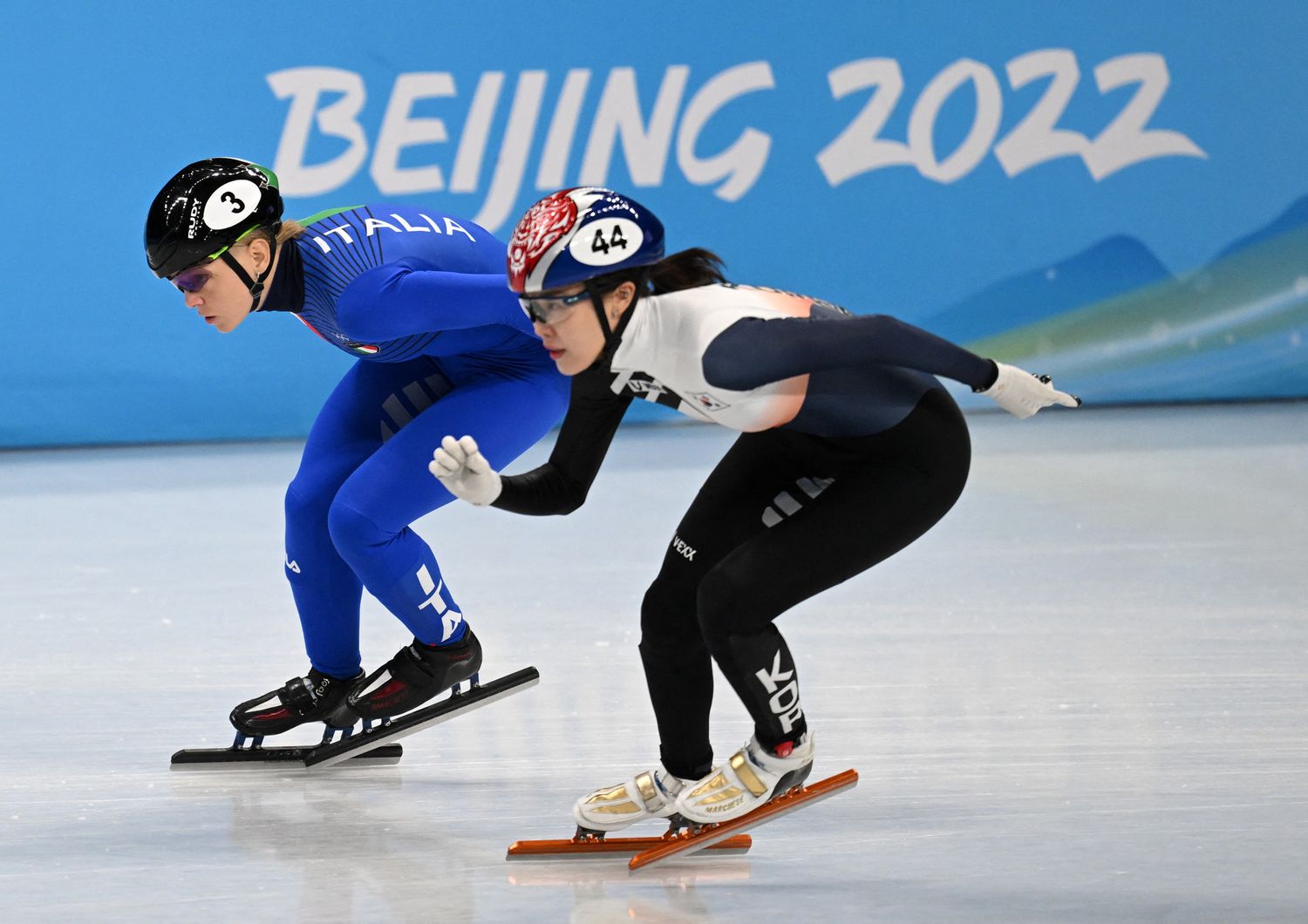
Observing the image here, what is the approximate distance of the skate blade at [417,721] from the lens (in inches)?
142

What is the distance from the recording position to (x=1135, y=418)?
9125mm

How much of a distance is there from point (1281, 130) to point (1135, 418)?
1.91 m

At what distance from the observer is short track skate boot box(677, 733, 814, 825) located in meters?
2.86

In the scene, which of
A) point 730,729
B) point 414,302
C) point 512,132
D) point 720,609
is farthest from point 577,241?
point 512,132

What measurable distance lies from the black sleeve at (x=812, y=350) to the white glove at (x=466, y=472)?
16.6 inches

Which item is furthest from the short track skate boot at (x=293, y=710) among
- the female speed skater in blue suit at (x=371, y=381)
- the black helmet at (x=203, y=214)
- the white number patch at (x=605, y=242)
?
the white number patch at (x=605, y=242)

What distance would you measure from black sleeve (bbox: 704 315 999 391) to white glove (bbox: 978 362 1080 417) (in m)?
0.09

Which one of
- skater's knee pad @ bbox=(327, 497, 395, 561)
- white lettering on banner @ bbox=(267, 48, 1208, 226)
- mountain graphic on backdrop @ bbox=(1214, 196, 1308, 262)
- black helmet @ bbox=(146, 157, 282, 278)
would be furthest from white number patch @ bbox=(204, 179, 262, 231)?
mountain graphic on backdrop @ bbox=(1214, 196, 1308, 262)

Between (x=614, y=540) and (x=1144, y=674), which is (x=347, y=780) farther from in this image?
(x=614, y=540)

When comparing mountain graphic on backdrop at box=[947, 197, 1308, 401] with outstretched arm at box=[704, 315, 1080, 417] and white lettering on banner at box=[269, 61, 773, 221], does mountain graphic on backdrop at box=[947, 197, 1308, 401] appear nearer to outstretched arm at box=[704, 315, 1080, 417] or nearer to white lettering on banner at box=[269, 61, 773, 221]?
white lettering on banner at box=[269, 61, 773, 221]

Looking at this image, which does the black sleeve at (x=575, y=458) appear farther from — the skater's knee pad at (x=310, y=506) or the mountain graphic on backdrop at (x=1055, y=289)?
the mountain graphic on backdrop at (x=1055, y=289)

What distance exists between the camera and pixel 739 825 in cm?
294

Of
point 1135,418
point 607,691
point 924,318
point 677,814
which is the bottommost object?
point 677,814

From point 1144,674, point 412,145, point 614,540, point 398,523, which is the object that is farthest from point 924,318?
point 398,523
